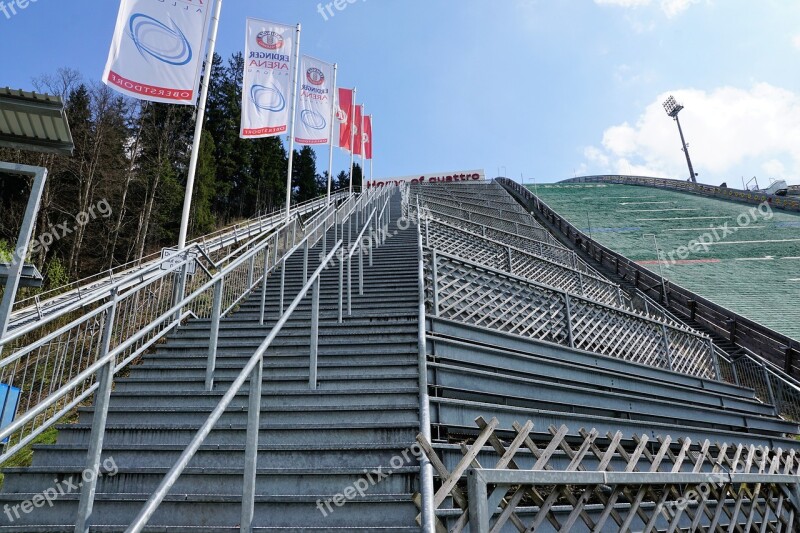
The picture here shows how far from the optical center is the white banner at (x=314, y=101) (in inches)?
707

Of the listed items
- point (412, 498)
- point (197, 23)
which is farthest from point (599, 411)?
point (197, 23)

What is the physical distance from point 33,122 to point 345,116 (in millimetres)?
20817

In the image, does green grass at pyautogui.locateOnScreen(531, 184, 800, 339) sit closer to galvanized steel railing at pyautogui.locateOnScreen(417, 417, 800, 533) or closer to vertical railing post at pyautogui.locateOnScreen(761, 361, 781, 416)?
vertical railing post at pyautogui.locateOnScreen(761, 361, 781, 416)

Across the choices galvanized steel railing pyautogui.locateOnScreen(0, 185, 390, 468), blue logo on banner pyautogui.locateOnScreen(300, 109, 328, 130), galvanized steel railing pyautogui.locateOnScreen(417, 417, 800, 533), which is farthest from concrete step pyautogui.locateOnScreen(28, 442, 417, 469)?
blue logo on banner pyautogui.locateOnScreen(300, 109, 328, 130)

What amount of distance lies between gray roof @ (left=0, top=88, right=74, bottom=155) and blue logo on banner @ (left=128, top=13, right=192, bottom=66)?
236 inches

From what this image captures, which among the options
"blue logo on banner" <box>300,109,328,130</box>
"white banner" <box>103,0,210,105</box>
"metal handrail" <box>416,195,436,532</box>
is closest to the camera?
"metal handrail" <box>416,195,436,532</box>

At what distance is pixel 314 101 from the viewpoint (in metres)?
18.5

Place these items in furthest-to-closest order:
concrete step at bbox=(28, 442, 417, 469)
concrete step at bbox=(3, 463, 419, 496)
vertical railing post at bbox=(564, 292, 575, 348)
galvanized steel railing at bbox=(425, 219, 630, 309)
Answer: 1. galvanized steel railing at bbox=(425, 219, 630, 309)
2. vertical railing post at bbox=(564, 292, 575, 348)
3. concrete step at bbox=(28, 442, 417, 469)
4. concrete step at bbox=(3, 463, 419, 496)

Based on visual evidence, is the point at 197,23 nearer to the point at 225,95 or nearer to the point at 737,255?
the point at 737,255

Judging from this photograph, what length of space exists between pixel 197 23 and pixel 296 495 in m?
10.4

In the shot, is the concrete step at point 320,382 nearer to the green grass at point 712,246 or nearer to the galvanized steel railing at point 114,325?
the galvanized steel railing at point 114,325

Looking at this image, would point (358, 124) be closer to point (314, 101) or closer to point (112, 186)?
point (314, 101)

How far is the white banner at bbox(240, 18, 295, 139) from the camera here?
44.2 feet

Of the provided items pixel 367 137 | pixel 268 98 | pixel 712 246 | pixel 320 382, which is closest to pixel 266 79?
pixel 268 98
